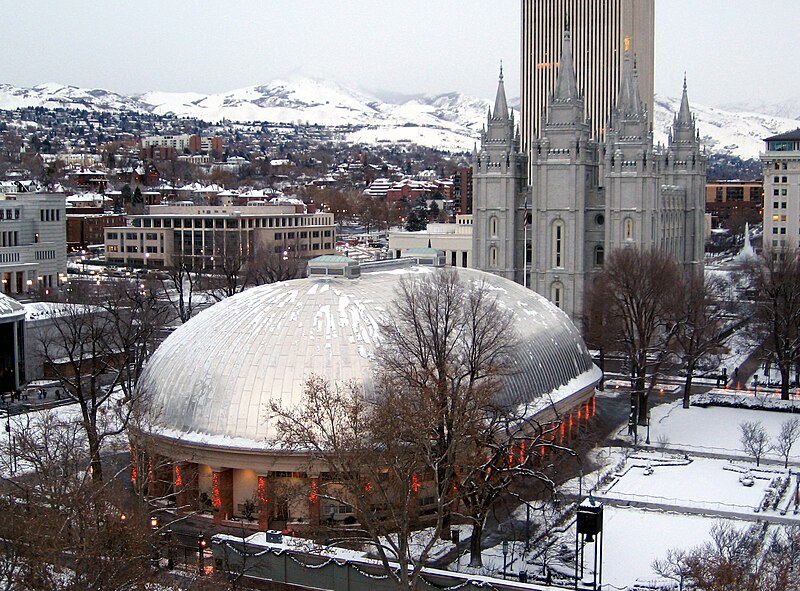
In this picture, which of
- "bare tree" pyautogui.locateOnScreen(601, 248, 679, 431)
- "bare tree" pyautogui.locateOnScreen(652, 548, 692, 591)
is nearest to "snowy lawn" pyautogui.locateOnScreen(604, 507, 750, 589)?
"bare tree" pyautogui.locateOnScreen(652, 548, 692, 591)

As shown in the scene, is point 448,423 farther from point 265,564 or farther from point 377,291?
point 377,291

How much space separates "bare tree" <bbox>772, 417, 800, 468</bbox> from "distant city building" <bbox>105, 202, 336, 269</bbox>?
310ft

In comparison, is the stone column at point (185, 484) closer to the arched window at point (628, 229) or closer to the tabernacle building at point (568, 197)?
the tabernacle building at point (568, 197)

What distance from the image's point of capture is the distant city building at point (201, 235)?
14950cm

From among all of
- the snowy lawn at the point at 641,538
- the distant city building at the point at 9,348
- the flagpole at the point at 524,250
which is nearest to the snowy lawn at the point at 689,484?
the snowy lawn at the point at 641,538

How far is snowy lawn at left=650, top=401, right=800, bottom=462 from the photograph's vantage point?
189ft

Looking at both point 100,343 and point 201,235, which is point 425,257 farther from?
point 201,235

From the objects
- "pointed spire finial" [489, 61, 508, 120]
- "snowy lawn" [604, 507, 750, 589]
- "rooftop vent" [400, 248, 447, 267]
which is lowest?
"snowy lawn" [604, 507, 750, 589]

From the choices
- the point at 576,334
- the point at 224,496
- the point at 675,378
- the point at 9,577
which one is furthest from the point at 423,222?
the point at 9,577

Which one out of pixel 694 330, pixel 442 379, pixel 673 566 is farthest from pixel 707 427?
pixel 442 379

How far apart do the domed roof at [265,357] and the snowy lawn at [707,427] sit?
25.1ft

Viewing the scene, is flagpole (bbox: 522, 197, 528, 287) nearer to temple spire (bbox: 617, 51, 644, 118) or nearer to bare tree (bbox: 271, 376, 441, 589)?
temple spire (bbox: 617, 51, 644, 118)

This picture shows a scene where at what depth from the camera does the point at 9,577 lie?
2914 centimetres

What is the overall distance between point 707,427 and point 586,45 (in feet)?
372
